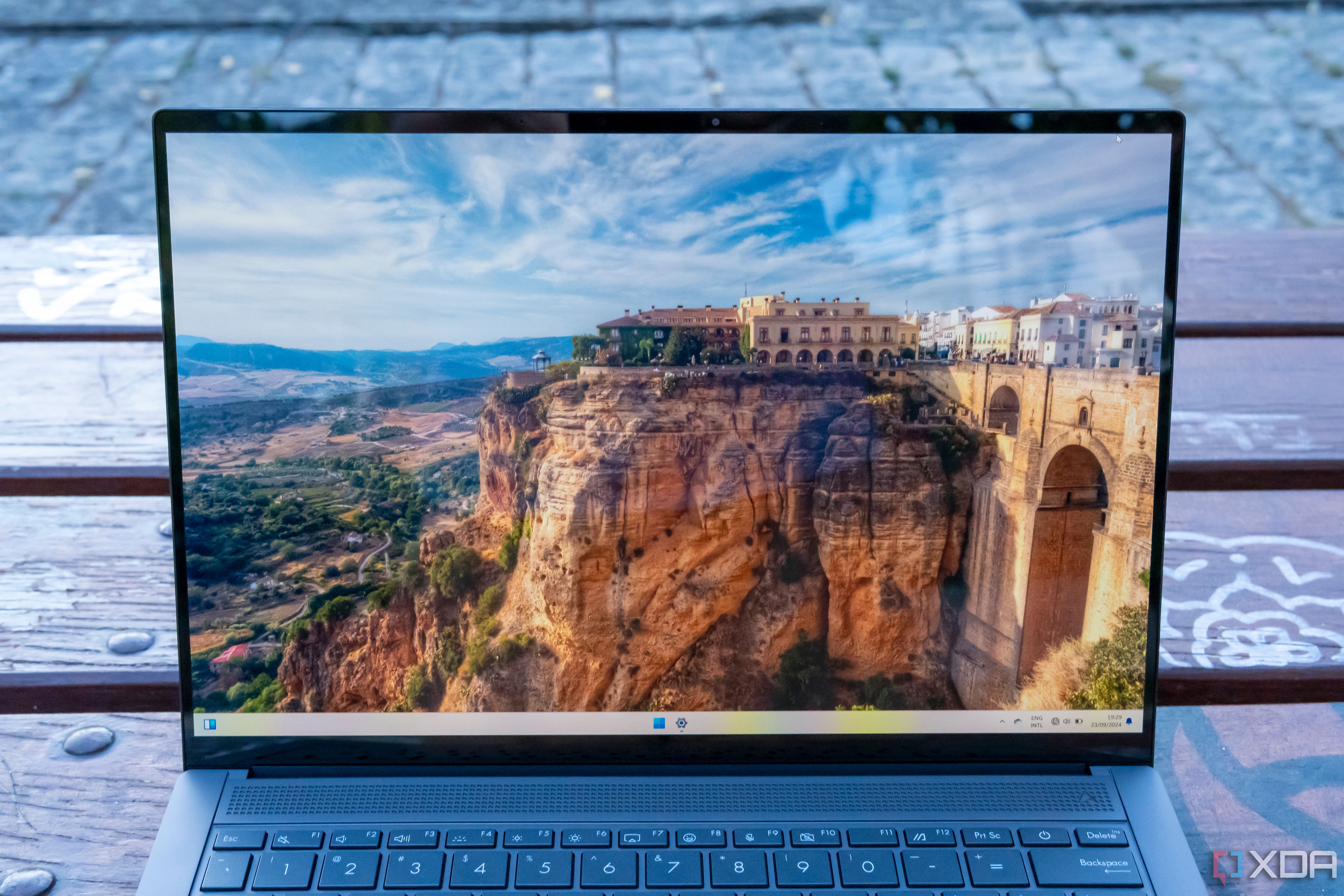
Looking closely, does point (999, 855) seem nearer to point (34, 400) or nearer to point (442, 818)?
point (442, 818)

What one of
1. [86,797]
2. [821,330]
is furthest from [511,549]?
[86,797]

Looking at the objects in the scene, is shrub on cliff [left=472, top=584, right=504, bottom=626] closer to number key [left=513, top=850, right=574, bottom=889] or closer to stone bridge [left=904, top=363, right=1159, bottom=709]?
number key [left=513, top=850, right=574, bottom=889]

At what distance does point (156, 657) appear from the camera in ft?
2.82

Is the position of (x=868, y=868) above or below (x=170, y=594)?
below

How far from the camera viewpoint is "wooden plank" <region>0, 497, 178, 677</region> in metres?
0.86

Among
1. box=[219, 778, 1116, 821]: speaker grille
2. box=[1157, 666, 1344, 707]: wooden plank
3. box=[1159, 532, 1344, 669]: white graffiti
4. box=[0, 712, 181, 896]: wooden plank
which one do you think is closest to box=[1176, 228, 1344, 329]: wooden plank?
A: box=[1159, 532, 1344, 669]: white graffiti

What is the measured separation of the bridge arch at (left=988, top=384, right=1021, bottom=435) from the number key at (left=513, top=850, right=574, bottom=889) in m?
0.63

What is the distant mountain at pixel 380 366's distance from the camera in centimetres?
69

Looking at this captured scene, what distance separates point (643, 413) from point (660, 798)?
40cm

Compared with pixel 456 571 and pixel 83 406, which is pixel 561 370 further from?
pixel 83 406

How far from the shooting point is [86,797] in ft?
2.36

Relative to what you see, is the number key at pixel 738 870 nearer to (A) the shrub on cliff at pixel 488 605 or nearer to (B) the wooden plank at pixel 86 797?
(A) the shrub on cliff at pixel 488 605

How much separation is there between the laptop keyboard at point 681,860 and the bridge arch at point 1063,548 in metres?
0.17

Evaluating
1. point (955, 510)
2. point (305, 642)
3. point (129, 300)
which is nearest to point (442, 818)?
point (305, 642)
